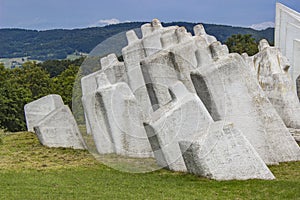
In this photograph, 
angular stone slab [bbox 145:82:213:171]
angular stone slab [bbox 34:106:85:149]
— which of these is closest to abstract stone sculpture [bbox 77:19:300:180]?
angular stone slab [bbox 145:82:213:171]

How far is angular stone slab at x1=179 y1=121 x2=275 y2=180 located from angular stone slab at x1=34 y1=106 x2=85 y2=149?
6242 mm

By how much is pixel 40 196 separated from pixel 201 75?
4232 millimetres

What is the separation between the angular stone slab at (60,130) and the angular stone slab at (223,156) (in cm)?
624

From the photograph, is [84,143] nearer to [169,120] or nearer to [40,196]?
[169,120]

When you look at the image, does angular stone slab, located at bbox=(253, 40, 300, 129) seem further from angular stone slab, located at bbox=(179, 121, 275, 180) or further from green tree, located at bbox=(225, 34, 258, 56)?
green tree, located at bbox=(225, 34, 258, 56)

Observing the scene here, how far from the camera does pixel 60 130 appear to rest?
15.1 m

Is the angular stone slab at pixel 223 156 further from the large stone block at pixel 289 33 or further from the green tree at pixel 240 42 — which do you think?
the green tree at pixel 240 42

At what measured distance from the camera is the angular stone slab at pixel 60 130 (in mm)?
15008

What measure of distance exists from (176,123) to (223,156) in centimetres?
135

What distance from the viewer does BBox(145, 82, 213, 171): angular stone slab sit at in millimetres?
9977

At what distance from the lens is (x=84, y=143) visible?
14969 mm

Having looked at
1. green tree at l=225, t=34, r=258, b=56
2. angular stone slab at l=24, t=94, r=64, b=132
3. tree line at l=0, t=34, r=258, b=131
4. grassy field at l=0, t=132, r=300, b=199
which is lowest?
green tree at l=225, t=34, r=258, b=56

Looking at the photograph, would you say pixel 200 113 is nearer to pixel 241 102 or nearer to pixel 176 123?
pixel 176 123

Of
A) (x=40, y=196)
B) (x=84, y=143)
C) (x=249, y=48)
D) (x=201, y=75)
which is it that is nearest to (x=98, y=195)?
(x=40, y=196)
